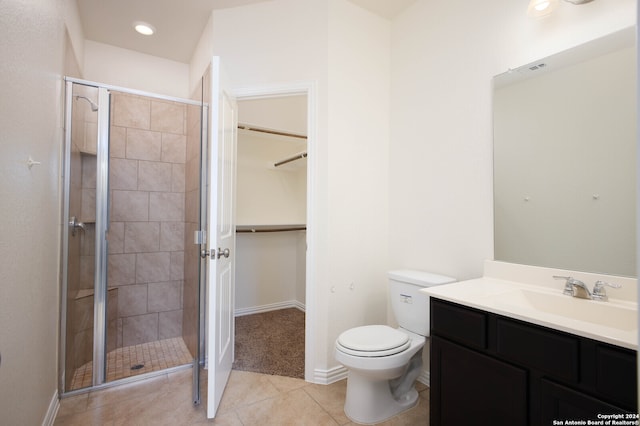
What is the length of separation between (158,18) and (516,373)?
10.5 feet

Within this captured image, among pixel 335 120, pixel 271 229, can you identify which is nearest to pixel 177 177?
pixel 271 229

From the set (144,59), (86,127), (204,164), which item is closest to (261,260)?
(204,164)

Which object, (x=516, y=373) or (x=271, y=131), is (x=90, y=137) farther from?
(x=516, y=373)

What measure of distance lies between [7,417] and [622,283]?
2.46m

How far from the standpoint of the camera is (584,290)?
131 centimetres

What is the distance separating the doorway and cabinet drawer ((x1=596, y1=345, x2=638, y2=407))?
2.34 meters

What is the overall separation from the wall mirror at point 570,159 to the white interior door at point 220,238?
159 centimetres

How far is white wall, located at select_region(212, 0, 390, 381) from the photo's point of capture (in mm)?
2162

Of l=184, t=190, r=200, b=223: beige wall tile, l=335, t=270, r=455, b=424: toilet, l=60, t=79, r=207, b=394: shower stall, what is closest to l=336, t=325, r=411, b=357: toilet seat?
l=335, t=270, r=455, b=424: toilet

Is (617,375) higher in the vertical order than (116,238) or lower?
lower

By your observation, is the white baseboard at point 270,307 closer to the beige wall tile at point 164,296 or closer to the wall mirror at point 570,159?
the beige wall tile at point 164,296

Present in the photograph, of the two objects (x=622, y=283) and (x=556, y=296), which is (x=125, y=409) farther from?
(x=622, y=283)

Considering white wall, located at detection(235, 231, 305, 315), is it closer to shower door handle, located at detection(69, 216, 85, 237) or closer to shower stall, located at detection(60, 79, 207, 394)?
A: shower stall, located at detection(60, 79, 207, 394)

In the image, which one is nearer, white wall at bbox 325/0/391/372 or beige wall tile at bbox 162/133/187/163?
white wall at bbox 325/0/391/372
